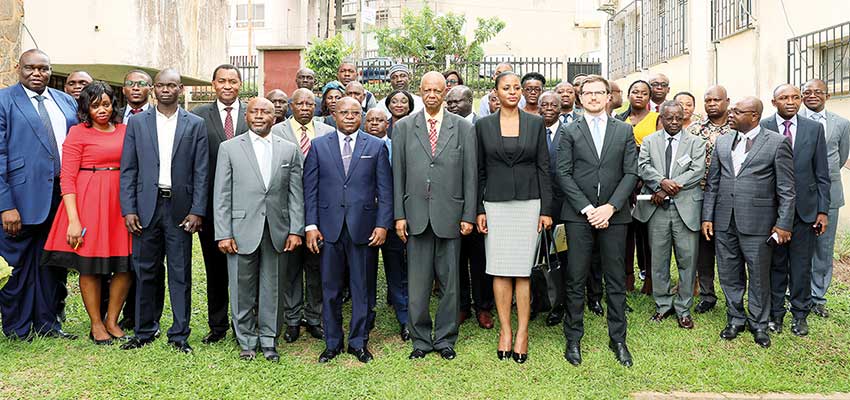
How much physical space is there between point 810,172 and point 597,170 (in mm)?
2157

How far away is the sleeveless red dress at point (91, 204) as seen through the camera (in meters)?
5.61

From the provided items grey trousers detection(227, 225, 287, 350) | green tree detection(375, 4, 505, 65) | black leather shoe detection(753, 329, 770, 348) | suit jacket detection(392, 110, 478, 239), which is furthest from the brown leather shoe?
green tree detection(375, 4, 505, 65)

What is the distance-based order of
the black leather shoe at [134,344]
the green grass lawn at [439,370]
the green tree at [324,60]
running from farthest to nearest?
1. the green tree at [324,60]
2. the black leather shoe at [134,344]
3. the green grass lawn at [439,370]

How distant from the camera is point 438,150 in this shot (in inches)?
221

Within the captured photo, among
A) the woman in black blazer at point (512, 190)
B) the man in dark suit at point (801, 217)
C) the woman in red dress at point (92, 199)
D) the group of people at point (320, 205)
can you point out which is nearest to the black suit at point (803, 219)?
the man in dark suit at point (801, 217)

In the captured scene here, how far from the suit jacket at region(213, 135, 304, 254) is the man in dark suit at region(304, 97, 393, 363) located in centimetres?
25

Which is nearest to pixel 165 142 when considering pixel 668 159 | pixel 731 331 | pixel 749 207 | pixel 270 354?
pixel 270 354

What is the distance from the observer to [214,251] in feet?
19.3

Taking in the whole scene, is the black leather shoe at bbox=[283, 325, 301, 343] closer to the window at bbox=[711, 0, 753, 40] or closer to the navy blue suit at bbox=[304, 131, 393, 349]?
the navy blue suit at bbox=[304, 131, 393, 349]

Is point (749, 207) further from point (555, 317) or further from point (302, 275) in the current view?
point (302, 275)

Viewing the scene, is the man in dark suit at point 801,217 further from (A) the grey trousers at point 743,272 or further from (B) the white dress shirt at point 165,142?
(B) the white dress shirt at point 165,142

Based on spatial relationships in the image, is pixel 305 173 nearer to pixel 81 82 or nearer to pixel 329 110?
pixel 329 110

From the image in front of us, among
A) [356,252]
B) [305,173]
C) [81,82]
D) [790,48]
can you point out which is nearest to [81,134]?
[81,82]

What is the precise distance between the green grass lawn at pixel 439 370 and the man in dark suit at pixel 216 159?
0.76ft
